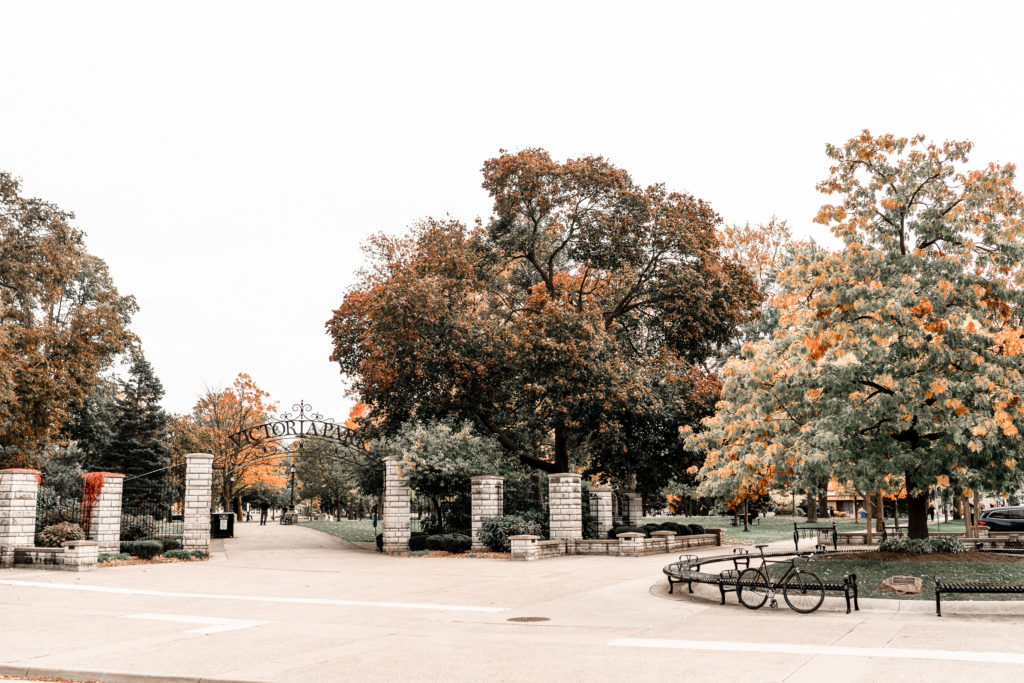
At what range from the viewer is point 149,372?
50.3m

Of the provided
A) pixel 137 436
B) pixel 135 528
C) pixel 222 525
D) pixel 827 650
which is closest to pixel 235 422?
pixel 137 436

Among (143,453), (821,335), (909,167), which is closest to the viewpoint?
(821,335)

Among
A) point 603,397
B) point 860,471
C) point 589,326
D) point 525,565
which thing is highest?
point 589,326

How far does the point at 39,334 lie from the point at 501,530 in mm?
19464

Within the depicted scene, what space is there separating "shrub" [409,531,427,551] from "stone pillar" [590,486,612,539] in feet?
19.1

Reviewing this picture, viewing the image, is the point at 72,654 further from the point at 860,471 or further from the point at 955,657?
the point at 860,471

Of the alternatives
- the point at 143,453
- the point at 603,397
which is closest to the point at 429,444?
the point at 603,397

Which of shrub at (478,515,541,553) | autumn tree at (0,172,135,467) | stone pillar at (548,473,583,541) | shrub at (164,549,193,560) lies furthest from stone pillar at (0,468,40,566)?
stone pillar at (548,473,583,541)

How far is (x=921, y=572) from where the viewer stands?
50.6ft

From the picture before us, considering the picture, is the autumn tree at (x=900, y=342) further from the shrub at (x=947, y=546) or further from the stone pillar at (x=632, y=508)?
the stone pillar at (x=632, y=508)

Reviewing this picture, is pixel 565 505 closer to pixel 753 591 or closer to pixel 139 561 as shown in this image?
pixel 139 561

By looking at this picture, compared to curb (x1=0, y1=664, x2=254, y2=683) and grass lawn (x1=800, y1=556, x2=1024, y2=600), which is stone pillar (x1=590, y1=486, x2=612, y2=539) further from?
curb (x1=0, y1=664, x2=254, y2=683)

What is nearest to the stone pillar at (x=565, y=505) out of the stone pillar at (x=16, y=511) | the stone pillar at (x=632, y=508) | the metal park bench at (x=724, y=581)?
the stone pillar at (x=632, y=508)

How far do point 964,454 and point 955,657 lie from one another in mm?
7537
